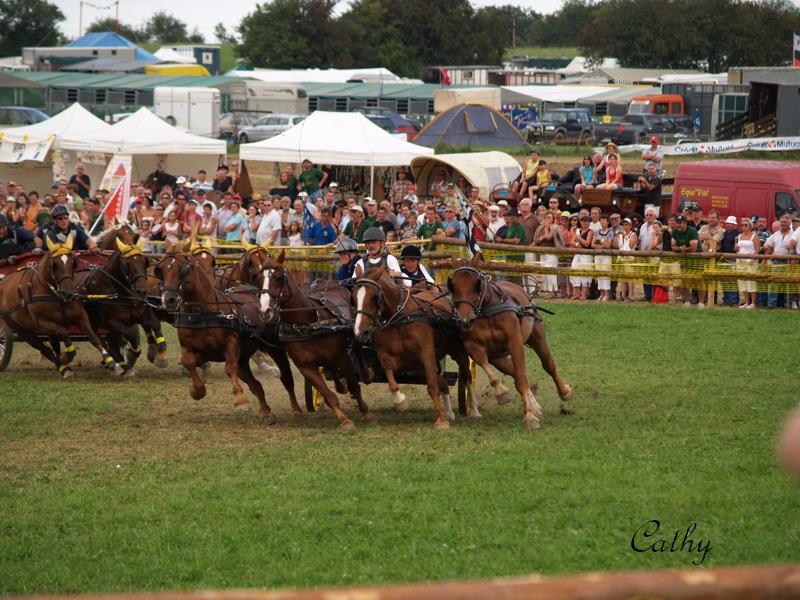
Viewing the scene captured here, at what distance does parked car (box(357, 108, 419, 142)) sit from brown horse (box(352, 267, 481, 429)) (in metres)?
37.5

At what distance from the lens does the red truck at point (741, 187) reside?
21.7m

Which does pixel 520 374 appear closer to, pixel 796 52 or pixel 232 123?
pixel 796 52

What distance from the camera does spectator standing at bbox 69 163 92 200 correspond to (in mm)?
29930

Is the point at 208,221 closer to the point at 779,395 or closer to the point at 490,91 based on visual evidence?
the point at 779,395

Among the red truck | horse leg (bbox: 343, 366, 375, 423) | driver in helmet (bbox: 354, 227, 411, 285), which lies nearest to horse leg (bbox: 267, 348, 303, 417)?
horse leg (bbox: 343, 366, 375, 423)

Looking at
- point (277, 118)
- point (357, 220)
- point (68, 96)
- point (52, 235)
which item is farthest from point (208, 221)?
point (68, 96)

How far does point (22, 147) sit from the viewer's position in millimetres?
31141

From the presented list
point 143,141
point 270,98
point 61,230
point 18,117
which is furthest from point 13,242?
point 270,98

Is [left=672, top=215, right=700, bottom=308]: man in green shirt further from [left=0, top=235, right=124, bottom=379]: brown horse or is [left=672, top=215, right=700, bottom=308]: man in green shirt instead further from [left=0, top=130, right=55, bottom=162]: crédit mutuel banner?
[left=0, top=130, right=55, bottom=162]: crédit mutuel banner

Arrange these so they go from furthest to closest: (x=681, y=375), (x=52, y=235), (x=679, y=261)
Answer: (x=679, y=261), (x=52, y=235), (x=681, y=375)

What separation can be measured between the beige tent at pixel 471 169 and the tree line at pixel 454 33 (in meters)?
52.4

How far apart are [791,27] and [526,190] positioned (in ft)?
184

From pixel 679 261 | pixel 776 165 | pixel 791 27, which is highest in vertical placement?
pixel 791 27

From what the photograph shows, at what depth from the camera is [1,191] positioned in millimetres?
26344
